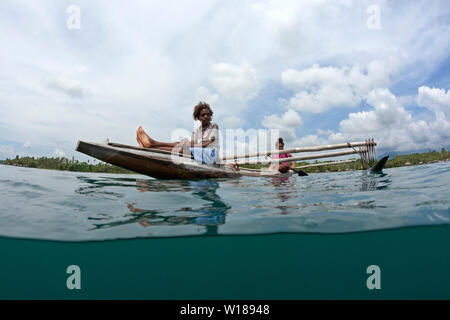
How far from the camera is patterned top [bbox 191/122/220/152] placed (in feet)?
22.7

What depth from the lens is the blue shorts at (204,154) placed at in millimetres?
6758

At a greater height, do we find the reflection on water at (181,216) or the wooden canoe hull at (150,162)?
the wooden canoe hull at (150,162)

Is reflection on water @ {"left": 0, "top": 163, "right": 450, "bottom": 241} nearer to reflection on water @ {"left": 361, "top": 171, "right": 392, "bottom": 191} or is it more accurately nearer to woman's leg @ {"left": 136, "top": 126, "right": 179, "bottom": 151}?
reflection on water @ {"left": 361, "top": 171, "right": 392, "bottom": 191}

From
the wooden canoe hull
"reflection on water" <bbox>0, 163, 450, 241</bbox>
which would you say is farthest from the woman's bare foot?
"reflection on water" <bbox>0, 163, 450, 241</bbox>

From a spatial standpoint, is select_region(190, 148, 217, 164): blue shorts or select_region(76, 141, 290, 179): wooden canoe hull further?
select_region(190, 148, 217, 164): blue shorts

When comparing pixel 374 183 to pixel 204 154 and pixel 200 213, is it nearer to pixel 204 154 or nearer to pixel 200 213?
pixel 204 154

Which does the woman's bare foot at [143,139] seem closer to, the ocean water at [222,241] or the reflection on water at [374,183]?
the ocean water at [222,241]

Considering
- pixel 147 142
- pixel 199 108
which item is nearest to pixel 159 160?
pixel 147 142

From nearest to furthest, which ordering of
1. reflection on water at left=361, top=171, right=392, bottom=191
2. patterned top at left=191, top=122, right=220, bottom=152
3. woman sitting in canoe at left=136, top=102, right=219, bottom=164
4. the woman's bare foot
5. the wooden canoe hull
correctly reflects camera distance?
reflection on water at left=361, top=171, right=392, bottom=191 < the wooden canoe hull < the woman's bare foot < woman sitting in canoe at left=136, top=102, right=219, bottom=164 < patterned top at left=191, top=122, right=220, bottom=152

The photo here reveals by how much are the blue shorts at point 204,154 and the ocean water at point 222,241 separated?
1.14 m

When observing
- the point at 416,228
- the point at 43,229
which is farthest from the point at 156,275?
the point at 416,228

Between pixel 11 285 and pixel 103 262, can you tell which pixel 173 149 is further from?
pixel 11 285

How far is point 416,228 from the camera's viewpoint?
3943 millimetres

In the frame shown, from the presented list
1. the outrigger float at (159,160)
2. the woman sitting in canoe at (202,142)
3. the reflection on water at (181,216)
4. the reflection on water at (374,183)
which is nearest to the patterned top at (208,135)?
the woman sitting in canoe at (202,142)
